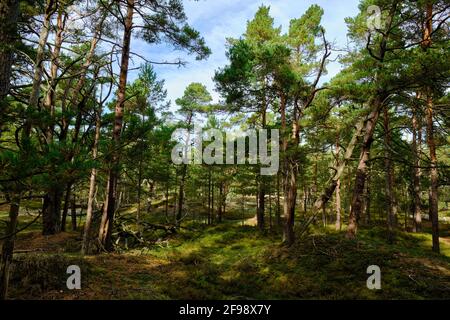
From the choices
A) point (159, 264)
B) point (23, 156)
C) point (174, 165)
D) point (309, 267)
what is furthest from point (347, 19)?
point (174, 165)

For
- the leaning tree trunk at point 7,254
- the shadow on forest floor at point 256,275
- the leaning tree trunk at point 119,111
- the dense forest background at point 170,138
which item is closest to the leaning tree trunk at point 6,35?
the dense forest background at point 170,138

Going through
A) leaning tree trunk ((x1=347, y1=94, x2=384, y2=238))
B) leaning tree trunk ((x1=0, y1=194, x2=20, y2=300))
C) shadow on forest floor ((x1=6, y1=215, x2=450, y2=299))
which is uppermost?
leaning tree trunk ((x1=347, y1=94, x2=384, y2=238))

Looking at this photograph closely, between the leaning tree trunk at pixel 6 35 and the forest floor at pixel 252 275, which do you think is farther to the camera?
the forest floor at pixel 252 275

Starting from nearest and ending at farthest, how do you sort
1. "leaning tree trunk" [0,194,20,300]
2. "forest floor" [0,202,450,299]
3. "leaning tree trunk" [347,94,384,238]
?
"leaning tree trunk" [0,194,20,300], "forest floor" [0,202,450,299], "leaning tree trunk" [347,94,384,238]

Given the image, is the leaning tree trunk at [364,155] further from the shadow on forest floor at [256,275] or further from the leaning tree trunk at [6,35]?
the leaning tree trunk at [6,35]

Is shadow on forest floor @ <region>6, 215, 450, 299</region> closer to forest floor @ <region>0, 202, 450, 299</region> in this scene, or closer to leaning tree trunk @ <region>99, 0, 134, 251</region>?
forest floor @ <region>0, 202, 450, 299</region>

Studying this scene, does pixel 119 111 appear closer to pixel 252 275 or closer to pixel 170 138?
pixel 170 138

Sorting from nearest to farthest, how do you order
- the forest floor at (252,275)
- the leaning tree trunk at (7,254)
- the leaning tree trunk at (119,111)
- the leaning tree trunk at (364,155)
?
the leaning tree trunk at (7,254) < the forest floor at (252,275) < the leaning tree trunk at (119,111) < the leaning tree trunk at (364,155)

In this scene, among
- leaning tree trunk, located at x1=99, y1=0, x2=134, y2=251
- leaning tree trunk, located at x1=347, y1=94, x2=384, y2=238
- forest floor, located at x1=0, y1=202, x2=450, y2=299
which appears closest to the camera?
forest floor, located at x1=0, y1=202, x2=450, y2=299

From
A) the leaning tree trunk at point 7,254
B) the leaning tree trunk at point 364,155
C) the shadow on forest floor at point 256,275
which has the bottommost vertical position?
the shadow on forest floor at point 256,275

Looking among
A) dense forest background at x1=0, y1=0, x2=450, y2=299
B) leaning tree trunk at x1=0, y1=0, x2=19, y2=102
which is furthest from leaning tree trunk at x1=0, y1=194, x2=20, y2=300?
leaning tree trunk at x1=0, y1=0, x2=19, y2=102

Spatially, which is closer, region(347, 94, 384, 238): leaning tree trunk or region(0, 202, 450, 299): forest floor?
region(0, 202, 450, 299): forest floor

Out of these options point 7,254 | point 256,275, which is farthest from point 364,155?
point 7,254

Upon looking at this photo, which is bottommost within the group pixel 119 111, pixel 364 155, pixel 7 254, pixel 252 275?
pixel 252 275
